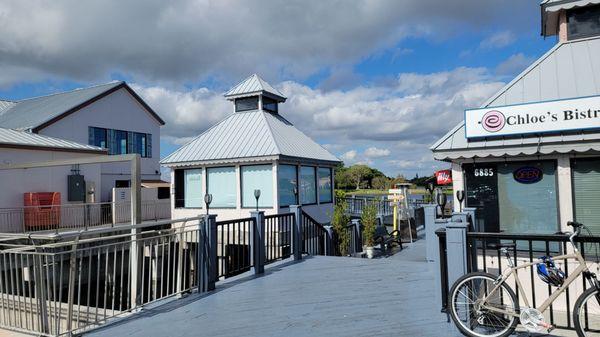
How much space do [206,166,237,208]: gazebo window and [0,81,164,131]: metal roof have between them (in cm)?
1295

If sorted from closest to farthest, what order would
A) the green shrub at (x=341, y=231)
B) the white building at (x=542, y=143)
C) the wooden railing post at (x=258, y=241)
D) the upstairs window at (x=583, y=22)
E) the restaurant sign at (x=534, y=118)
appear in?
the wooden railing post at (x=258, y=241)
the restaurant sign at (x=534, y=118)
the white building at (x=542, y=143)
the upstairs window at (x=583, y=22)
the green shrub at (x=341, y=231)

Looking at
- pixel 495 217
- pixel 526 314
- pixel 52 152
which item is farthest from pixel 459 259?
pixel 52 152

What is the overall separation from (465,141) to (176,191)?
478 inches

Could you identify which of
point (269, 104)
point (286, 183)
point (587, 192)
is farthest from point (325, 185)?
point (587, 192)

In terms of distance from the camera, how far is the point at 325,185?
1848cm

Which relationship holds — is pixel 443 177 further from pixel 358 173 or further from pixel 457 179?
pixel 358 173

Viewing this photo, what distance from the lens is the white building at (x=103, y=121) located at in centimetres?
2447

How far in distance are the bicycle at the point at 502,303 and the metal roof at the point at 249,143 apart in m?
11.2

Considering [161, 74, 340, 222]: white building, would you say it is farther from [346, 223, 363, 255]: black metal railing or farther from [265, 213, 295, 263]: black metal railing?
[265, 213, 295, 263]: black metal railing

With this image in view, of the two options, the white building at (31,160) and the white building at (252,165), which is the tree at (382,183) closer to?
the white building at (252,165)

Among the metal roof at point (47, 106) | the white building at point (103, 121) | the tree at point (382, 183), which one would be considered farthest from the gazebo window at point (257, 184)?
the tree at point (382, 183)

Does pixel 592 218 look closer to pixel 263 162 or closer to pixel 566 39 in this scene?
pixel 566 39

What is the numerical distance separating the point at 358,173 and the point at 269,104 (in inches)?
2261

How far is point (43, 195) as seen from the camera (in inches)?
719
